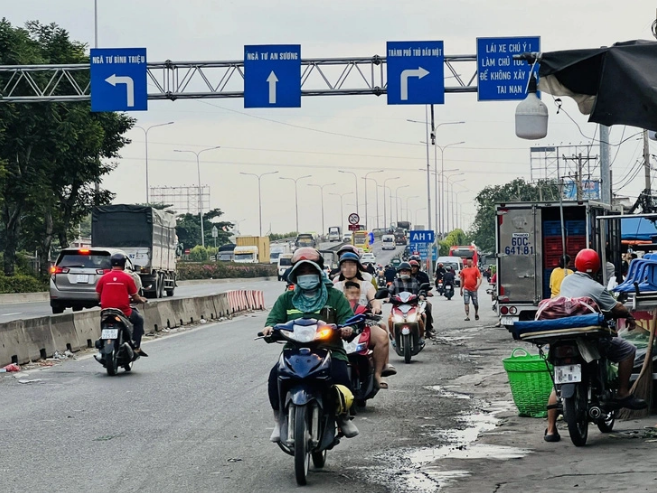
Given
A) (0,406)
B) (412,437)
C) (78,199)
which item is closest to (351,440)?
(412,437)

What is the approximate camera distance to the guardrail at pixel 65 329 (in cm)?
1806

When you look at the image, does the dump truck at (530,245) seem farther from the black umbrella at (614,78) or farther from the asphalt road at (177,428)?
the black umbrella at (614,78)

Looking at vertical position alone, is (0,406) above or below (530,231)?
below

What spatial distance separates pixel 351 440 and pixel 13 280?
41441 mm

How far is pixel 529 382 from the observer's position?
1176 cm

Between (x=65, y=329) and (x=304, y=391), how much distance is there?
12.9 meters

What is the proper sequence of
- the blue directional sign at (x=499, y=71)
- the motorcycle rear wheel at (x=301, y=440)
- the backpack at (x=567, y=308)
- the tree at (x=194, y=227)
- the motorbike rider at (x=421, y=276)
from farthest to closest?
the tree at (x=194, y=227) → the blue directional sign at (x=499, y=71) → the motorbike rider at (x=421, y=276) → the backpack at (x=567, y=308) → the motorcycle rear wheel at (x=301, y=440)

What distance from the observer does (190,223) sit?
139 meters

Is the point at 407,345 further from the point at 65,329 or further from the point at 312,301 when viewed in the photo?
the point at 312,301

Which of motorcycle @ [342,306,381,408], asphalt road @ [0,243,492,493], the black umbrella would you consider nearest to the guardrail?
asphalt road @ [0,243,492,493]

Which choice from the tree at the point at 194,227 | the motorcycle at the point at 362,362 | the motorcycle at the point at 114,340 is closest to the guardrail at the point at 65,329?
the motorcycle at the point at 114,340

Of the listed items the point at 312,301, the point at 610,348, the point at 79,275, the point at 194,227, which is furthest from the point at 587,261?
the point at 194,227

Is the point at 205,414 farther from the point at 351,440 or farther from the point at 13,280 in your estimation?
the point at 13,280

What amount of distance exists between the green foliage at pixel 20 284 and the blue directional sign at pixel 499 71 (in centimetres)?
2288
